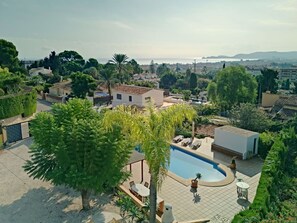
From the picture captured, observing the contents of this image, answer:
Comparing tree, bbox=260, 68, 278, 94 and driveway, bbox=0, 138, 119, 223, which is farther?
tree, bbox=260, 68, 278, 94

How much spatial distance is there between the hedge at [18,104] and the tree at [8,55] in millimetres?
31422

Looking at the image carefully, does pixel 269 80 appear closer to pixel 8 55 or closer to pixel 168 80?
pixel 168 80

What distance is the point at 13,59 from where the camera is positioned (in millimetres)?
59500

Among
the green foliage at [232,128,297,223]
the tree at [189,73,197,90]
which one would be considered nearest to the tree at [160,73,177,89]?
the tree at [189,73,197,90]

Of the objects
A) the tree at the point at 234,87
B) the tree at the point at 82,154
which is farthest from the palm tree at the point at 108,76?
the tree at the point at 82,154

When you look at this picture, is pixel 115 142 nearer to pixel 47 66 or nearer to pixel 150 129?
pixel 150 129

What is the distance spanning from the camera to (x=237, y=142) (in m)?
22.8

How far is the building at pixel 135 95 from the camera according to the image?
38344 mm

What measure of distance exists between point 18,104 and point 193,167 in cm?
2005

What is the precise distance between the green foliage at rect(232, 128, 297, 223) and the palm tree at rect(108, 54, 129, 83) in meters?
36.2

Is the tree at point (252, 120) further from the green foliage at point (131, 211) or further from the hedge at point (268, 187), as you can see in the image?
the green foliage at point (131, 211)

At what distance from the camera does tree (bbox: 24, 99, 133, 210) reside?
12500 mm

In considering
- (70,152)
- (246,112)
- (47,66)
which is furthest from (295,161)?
(47,66)

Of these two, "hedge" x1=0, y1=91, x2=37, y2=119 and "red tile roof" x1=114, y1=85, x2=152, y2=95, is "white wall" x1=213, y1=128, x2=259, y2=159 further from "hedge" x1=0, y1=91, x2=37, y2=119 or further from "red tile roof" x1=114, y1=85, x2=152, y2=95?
"hedge" x1=0, y1=91, x2=37, y2=119
